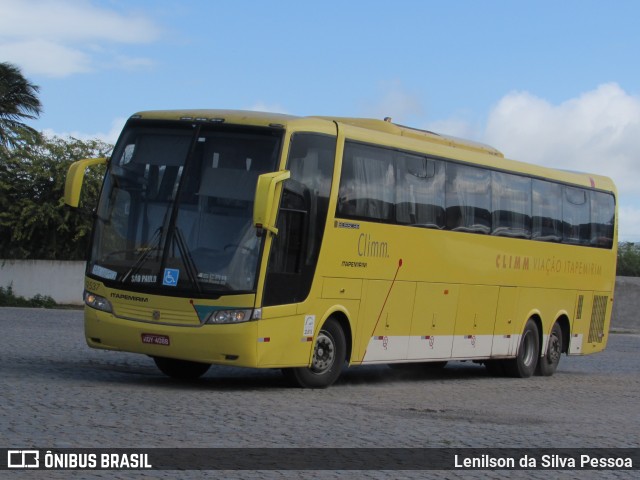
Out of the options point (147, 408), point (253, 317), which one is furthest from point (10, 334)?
point (147, 408)

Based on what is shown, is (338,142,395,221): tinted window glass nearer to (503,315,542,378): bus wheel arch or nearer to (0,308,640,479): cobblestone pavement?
(0,308,640,479): cobblestone pavement

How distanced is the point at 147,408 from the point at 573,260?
1293 centimetres

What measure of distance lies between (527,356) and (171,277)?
9.52 meters

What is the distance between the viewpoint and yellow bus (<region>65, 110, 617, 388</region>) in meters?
15.5

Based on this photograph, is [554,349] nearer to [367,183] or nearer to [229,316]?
[367,183]

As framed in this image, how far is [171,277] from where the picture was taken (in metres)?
15.6

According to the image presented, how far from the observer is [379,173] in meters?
17.9

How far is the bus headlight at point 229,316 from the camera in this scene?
1541 cm

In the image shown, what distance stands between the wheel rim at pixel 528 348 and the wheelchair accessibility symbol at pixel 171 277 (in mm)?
9236

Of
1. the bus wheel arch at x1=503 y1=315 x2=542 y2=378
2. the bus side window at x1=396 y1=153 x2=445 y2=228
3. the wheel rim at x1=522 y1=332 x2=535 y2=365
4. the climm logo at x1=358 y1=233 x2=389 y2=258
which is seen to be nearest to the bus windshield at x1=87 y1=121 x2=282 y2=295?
the climm logo at x1=358 y1=233 x2=389 y2=258

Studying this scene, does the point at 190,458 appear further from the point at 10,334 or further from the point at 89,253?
the point at 10,334

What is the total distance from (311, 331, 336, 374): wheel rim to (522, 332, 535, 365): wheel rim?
6858 millimetres

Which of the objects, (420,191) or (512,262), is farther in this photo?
(512,262)

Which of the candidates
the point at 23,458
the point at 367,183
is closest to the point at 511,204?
the point at 367,183
